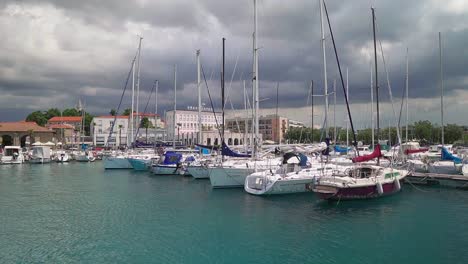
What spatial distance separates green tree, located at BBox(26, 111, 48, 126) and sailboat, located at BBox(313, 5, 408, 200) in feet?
574

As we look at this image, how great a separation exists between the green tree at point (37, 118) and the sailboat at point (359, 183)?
174821 mm

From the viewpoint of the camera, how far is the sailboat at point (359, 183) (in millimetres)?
27219

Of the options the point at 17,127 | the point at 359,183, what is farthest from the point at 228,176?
the point at 17,127

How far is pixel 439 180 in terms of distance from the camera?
38.8m

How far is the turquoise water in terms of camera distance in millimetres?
16719

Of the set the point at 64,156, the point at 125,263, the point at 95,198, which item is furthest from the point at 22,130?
the point at 125,263

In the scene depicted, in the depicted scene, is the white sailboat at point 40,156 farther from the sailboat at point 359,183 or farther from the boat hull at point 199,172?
the sailboat at point 359,183

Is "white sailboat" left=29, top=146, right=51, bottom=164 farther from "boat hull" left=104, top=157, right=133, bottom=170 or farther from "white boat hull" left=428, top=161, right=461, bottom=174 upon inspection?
"white boat hull" left=428, top=161, right=461, bottom=174

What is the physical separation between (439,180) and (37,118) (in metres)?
182

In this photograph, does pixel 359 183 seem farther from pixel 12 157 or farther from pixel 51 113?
pixel 51 113

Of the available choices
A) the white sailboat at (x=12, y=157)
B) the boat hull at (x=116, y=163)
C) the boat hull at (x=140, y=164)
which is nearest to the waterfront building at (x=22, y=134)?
the white sailboat at (x=12, y=157)

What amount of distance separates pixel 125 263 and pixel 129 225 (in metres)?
6.89

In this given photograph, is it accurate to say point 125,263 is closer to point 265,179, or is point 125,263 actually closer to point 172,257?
point 172,257

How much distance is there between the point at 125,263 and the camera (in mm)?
15727
